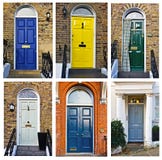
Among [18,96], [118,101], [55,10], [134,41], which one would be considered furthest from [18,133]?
[134,41]

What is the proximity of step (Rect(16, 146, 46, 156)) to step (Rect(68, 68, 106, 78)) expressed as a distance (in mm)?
517

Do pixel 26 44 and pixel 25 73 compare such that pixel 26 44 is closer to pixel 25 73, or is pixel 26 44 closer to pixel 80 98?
pixel 25 73

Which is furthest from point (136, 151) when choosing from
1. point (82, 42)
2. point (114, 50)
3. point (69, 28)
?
point (69, 28)

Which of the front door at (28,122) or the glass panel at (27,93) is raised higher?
the glass panel at (27,93)

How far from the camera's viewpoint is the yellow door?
216 cm

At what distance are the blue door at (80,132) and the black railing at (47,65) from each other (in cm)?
25

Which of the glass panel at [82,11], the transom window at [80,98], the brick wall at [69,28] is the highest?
the glass panel at [82,11]

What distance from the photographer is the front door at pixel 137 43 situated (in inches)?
84.8

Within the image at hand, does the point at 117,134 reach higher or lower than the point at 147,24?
lower

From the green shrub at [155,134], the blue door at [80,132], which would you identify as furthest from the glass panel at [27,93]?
the green shrub at [155,134]

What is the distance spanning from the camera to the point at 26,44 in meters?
2.17

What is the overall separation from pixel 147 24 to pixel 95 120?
0.70m

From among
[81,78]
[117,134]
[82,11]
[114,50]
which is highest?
[82,11]

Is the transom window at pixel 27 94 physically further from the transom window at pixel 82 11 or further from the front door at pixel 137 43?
the front door at pixel 137 43
